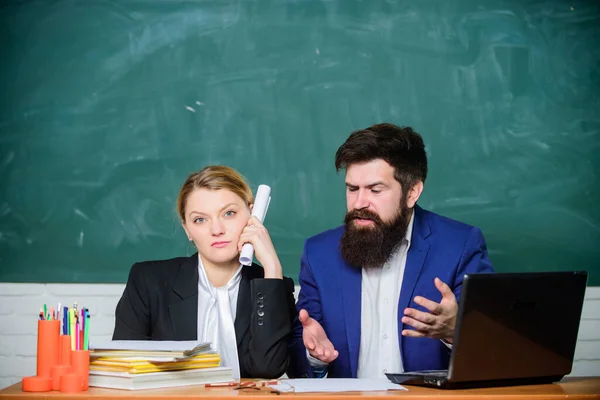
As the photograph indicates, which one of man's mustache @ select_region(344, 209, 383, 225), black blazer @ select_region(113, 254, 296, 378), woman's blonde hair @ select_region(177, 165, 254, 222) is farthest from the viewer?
man's mustache @ select_region(344, 209, 383, 225)

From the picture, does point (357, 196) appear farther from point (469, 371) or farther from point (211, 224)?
point (469, 371)

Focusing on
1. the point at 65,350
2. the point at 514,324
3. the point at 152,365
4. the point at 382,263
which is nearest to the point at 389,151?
the point at 382,263

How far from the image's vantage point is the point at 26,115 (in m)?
3.75

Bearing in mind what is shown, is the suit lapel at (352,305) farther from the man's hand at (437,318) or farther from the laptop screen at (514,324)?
the laptop screen at (514,324)

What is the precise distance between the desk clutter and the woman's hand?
30.9 inches

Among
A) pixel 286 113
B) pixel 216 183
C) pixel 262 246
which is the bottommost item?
pixel 262 246

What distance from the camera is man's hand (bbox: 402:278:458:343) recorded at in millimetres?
2180

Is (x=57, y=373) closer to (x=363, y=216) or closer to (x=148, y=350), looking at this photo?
(x=148, y=350)

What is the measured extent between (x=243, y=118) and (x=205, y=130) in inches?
7.6

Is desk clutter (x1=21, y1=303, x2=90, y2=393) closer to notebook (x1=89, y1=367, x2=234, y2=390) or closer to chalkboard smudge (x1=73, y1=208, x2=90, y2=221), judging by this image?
notebook (x1=89, y1=367, x2=234, y2=390)

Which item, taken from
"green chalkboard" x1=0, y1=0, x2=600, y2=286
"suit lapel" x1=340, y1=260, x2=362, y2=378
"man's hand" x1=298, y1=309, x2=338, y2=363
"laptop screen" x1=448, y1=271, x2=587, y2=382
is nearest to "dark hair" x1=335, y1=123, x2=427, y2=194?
"suit lapel" x1=340, y1=260, x2=362, y2=378

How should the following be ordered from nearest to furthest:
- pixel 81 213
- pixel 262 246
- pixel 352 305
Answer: pixel 262 246, pixel 352 305, pixel 81 213

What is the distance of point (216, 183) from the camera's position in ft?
9.30

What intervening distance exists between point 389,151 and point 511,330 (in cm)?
114
